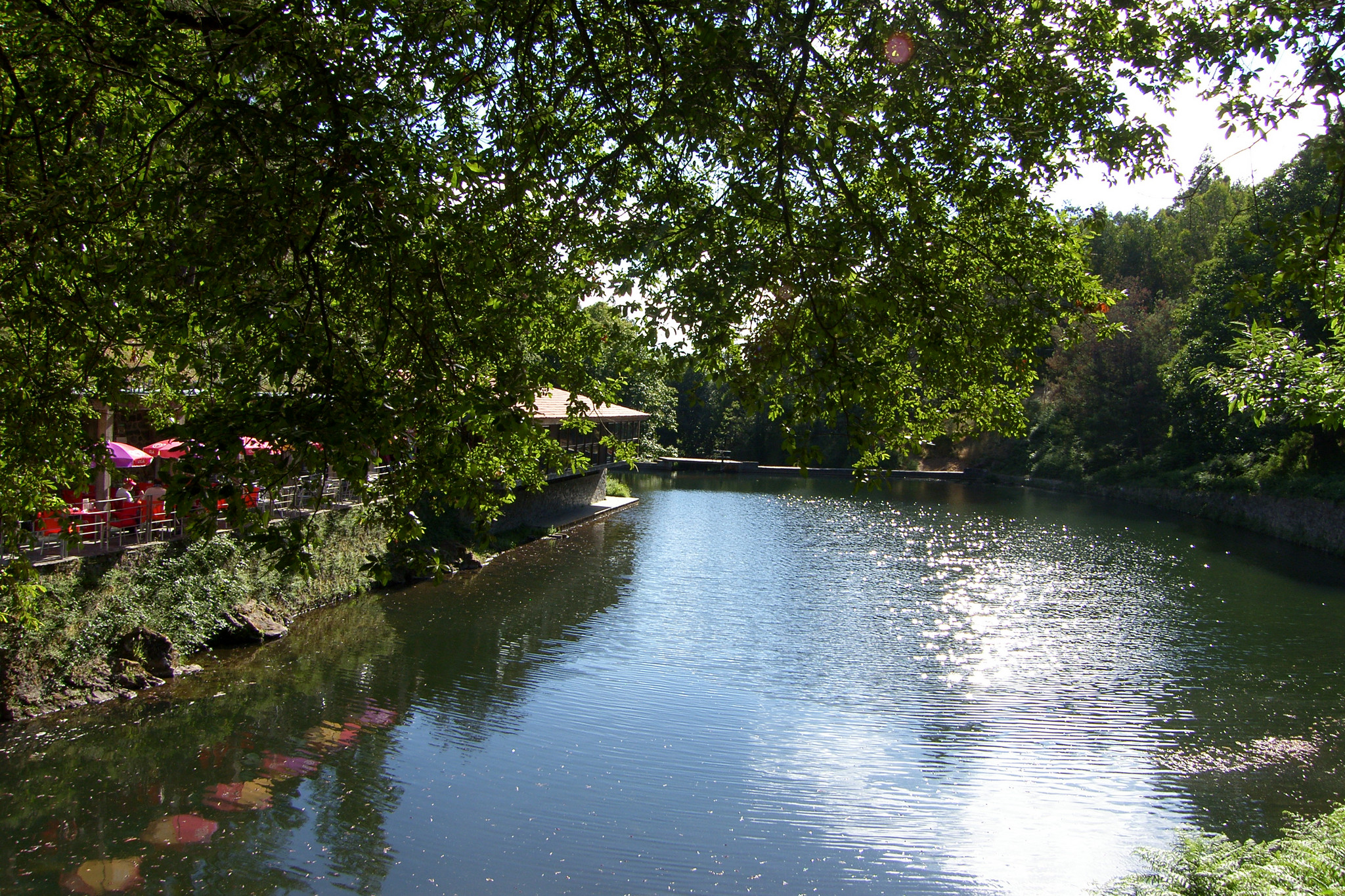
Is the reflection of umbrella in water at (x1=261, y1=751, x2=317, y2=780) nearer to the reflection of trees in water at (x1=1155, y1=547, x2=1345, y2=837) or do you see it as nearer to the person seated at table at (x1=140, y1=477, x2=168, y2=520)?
the person seated at table at (x1=140, y1=477, x2=168, y2=520)

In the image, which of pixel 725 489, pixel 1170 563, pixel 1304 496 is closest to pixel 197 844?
pixel 1170 563

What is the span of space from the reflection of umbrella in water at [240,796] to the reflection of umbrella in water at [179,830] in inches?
11.5

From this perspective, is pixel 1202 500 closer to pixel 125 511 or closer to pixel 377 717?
pixel 377 717

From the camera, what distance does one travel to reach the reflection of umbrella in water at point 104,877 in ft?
25.2

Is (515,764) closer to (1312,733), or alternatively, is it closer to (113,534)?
(113,534)

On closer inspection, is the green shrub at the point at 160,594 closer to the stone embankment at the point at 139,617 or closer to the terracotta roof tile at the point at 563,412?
the stone embankment at the point at 139,617

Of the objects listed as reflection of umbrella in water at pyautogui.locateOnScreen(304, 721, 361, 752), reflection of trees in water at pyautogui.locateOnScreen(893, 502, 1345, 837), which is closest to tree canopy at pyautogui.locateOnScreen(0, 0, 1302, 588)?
reflection of umbrella in water at pyautogui.locateOnScreen(304, 721, 361, 752)

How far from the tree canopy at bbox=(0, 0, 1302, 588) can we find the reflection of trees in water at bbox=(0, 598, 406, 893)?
13.1 feet

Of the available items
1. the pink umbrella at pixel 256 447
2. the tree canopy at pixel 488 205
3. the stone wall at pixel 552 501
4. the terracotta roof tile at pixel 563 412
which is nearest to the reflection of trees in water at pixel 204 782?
the tree canopy at pixel 488 205

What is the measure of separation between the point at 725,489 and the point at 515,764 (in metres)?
33.1

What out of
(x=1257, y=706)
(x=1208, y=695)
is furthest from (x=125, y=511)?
(x=1257, y=706)

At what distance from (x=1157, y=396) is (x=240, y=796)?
4365cm

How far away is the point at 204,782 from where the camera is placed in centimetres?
976

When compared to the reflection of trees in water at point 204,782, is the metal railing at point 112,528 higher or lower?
higher
